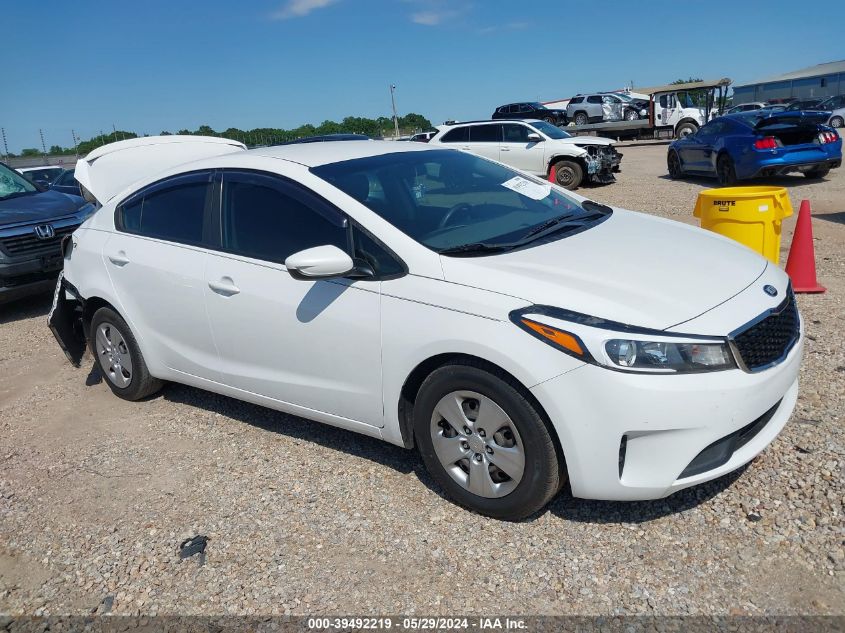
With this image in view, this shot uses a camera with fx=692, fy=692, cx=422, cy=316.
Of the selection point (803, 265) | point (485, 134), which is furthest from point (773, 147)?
point (803, 265)

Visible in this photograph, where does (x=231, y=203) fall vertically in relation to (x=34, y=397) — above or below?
above

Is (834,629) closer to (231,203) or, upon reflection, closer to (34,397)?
(231,203)

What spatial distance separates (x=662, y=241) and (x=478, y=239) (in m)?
0.96

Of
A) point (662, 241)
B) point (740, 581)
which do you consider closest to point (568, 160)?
point (662, 241)

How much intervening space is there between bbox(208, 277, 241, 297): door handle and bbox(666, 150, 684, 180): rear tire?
14134 millimetres

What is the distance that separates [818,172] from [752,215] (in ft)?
31.1

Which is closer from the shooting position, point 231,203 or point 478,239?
point 478,239

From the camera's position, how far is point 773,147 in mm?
12773

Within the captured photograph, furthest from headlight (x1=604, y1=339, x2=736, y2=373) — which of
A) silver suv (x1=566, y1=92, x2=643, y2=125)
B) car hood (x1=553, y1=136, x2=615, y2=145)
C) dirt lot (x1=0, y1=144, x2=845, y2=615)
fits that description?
silver suv (x1=566, y1=92, x2=643, y2=125)

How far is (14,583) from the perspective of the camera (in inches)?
Answer: 123

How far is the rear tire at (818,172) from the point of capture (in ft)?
43.4

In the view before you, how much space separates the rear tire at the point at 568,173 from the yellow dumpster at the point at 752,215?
10098mm

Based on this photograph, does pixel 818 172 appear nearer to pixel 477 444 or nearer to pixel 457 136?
pixel 457 136

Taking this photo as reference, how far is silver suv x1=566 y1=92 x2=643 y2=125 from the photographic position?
3180 centimetres
